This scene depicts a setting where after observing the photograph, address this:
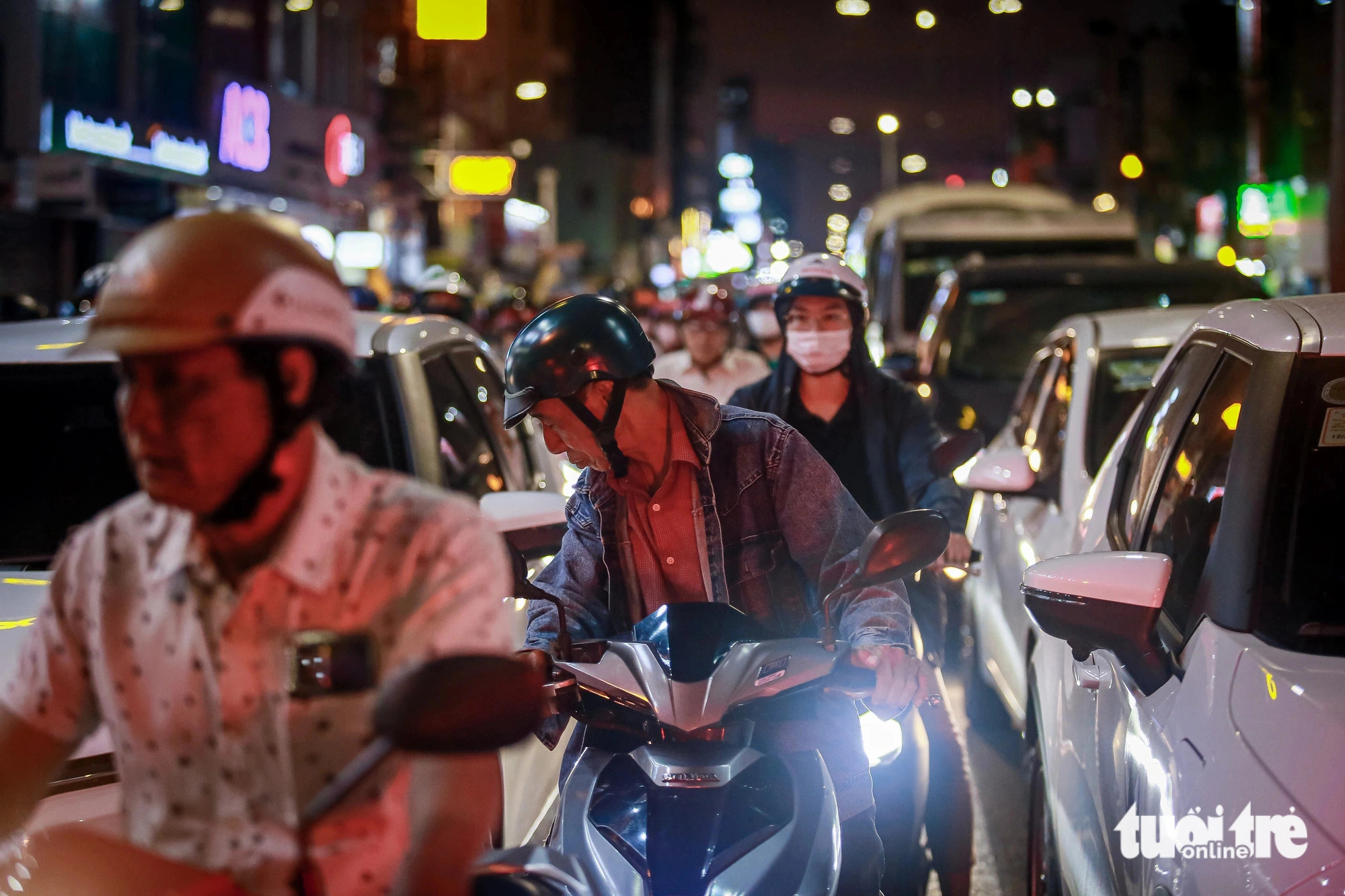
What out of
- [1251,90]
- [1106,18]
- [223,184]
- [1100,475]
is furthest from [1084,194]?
[1100,475]

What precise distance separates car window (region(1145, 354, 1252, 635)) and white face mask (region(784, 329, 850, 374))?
1325 mm

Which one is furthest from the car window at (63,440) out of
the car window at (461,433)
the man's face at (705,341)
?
the man's face at (705,341)

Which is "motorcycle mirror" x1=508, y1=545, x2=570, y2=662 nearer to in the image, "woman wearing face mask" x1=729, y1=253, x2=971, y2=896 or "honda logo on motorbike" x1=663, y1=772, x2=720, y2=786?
"honda logo on motorbike" x1=663, y1=772, x2=720, y2=786

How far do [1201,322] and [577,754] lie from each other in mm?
2032

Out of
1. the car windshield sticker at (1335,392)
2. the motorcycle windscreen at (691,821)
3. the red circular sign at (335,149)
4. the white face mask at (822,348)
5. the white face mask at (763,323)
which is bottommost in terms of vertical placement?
the motorcycle windscreen at (691,821)

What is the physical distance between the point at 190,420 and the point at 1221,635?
2.06 m

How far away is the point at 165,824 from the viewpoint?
184cm

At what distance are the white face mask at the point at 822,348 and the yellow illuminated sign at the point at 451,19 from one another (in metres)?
13.1

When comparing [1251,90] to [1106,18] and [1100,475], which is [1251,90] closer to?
[1106,18]

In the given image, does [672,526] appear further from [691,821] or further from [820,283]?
[820,283]

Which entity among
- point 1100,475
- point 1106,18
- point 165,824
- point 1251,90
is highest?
point 1106,18

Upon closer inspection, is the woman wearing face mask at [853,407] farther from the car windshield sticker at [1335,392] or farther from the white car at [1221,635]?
the car windshield sticker at [1335,392]

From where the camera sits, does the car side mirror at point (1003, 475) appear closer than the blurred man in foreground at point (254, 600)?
No

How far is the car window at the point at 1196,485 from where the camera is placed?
3.52 meters
